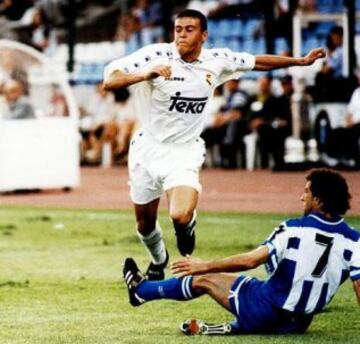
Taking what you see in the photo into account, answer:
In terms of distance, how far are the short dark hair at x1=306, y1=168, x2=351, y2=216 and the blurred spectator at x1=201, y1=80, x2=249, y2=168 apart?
1773 centimetres

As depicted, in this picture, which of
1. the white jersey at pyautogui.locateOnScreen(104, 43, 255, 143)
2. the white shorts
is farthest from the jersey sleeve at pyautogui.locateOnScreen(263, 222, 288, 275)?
the white jersey at pyautogui.locateOnScreen(104, 43, 255, 143)

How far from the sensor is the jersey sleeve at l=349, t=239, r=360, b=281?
871 cm

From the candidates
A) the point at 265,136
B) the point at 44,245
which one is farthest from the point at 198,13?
the point at 265,136

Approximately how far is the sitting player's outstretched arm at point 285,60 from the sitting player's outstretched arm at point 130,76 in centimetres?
114

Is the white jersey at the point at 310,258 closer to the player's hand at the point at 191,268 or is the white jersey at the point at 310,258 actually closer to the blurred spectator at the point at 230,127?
the player's hand at the point at 191,268

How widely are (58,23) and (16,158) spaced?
46.9 ft

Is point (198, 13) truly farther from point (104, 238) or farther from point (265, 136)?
point (265, 136)

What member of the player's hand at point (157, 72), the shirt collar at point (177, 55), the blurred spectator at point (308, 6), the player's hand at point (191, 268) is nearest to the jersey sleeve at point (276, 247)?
the player's hand at point (191, 268)

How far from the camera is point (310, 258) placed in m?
8.75

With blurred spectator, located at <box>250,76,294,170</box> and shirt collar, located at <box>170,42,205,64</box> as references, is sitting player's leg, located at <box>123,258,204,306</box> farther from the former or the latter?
blurred spectator, located at <box>250,76,294,170</box>

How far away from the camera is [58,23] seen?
36.2 meters

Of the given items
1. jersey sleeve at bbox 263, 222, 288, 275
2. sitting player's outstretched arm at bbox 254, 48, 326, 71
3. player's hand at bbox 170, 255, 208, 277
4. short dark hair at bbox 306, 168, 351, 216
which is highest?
sitting player's outstretched arm at bbox 254, 48, 326, 71

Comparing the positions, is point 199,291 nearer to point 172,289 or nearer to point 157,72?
point 172,289

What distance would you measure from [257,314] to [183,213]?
2.43 meters
